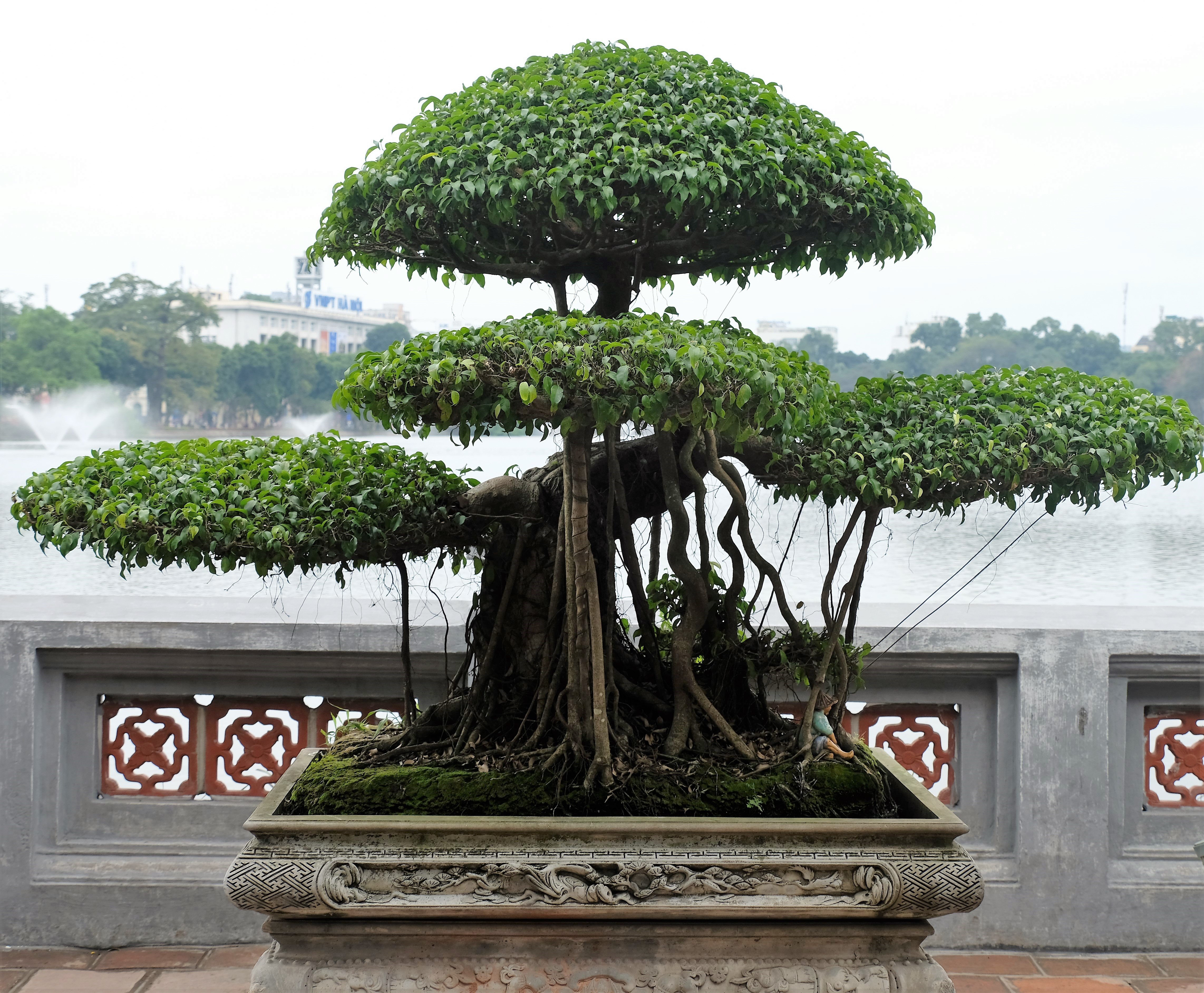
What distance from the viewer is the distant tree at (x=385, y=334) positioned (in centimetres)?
311

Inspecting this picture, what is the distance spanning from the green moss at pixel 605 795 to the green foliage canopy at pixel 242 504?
367 millimetres

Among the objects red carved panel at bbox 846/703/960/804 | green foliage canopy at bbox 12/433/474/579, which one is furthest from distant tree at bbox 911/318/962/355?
green foliage canopy at bbox 12/433/474/579

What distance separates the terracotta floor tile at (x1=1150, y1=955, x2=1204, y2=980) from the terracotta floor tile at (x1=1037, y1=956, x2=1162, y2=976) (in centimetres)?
2

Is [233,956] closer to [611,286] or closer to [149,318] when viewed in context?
[611,286]

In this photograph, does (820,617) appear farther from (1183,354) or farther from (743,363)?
(1183,354)

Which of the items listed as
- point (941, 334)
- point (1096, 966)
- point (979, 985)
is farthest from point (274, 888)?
point (941, 334)

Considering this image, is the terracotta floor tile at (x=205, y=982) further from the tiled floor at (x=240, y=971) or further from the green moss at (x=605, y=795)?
the green moss at (x=605, y=795)

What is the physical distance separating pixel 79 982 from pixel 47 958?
6.6 inches

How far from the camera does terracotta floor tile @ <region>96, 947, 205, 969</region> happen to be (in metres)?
2.29

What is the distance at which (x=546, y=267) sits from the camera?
6.07 feet

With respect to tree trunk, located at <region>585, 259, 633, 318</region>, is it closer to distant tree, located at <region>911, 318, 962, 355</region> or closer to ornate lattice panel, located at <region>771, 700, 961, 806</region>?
ornate lattice panel, located at <region>771, 700, 961, 806</region>

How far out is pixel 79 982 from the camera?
7.27 feet

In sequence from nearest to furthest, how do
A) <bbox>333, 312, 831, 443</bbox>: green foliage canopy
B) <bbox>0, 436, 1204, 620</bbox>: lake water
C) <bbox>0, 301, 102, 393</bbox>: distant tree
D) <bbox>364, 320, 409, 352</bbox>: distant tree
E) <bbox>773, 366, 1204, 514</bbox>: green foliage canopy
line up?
1. <bbox>333, 312, 831, 443</bbox>: green foliage canopy
2. <bbox>773, 366, 1204, 514</bbox>: green foliage canopy
3. <bbox>0, 436, 1204, 620</bbox>: lake water
4. <bbox>364, 320, 409, 352</bbox>: distant tree
5. <bbox>0, 301, 102, 393</bbox>: distant tree

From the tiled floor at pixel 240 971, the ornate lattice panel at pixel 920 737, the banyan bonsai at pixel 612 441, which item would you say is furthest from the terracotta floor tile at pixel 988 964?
the banyan bonsai at pixel 612 441
